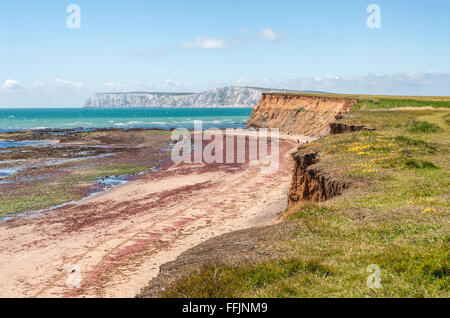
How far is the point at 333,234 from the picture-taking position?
10398 millimetres

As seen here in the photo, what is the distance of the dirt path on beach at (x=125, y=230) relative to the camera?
14.9 meters

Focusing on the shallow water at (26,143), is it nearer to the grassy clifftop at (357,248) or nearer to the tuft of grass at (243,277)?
the grassy clifftop at (357,248)

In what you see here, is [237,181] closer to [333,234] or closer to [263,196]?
[263,196]

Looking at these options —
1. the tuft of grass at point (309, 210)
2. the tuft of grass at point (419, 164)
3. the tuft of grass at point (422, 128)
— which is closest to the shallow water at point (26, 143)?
the tuft of grass at point (422, 128)

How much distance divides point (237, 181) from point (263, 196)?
6.53m

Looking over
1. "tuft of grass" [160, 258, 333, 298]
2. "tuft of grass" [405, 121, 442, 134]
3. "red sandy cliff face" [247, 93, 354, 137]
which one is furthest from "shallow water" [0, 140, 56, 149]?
"tuft of grass" [160, 258, 333, 298]

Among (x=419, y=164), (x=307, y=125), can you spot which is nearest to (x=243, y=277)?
(x=419, y=164)

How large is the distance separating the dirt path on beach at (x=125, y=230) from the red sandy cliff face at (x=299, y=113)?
42370mm

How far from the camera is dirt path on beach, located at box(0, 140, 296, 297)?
1490 cm

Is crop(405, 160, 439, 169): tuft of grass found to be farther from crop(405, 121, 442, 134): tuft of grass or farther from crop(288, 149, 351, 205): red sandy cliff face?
crop(405, 121, 442, 134): tuft of grass

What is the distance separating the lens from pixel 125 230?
2138 centimetres

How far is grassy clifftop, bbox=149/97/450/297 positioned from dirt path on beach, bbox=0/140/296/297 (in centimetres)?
577
